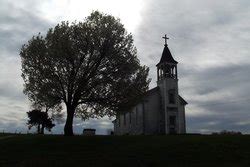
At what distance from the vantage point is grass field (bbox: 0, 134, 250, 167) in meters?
33.2

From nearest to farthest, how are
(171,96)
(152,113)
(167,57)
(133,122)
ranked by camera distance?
(152,113)
(171,96)
(167,57)
(133,122)

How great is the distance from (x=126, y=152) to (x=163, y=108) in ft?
130

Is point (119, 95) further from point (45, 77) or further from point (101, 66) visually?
point (45, 77)

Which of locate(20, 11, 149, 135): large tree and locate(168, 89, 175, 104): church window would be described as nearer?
locate(20, 11, 149, 135): large tree

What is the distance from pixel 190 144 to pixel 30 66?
23.2m

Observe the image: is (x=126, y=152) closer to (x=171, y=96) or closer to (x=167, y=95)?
(x=167, y=95)

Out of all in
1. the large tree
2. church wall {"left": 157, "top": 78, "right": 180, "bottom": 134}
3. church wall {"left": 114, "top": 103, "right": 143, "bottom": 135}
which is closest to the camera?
the large tree

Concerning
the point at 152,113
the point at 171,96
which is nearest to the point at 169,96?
the point at 171,96

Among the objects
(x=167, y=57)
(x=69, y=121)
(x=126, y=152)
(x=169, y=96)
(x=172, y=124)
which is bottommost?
(x=126, y=152)

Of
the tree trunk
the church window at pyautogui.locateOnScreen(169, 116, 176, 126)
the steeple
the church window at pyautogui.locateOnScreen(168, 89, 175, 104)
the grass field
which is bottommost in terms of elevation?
the grass field

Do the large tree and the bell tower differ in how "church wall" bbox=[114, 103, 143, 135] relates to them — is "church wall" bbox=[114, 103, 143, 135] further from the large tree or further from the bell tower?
the large tree

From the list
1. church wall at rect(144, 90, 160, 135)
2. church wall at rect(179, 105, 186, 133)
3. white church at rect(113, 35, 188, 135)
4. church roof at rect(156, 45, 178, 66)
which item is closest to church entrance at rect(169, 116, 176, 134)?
white church at rect(113, 35, 188, 135)

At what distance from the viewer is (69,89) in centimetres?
5294

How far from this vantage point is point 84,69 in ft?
175
